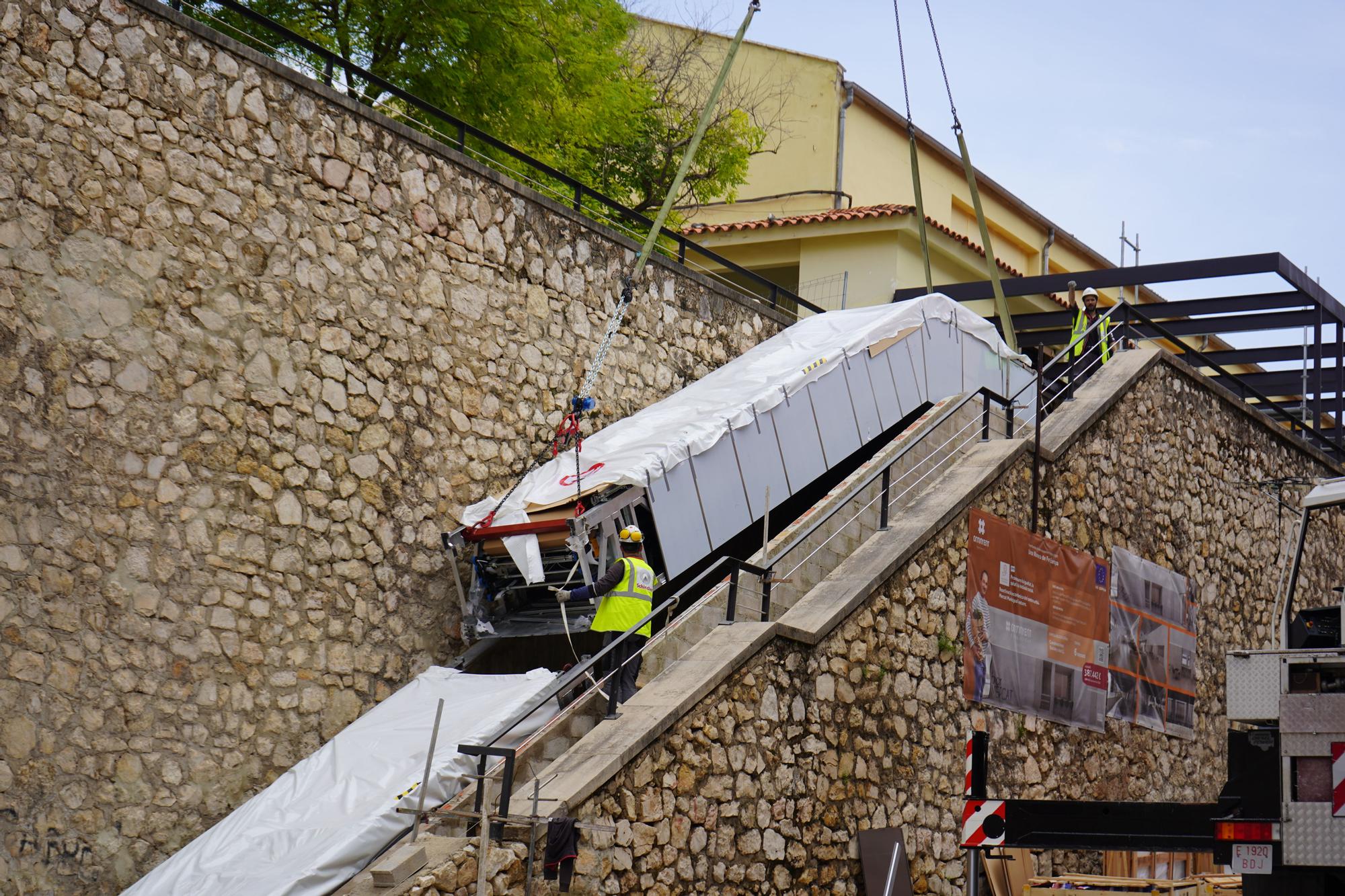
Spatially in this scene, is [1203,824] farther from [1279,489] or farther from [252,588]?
[1279,489]

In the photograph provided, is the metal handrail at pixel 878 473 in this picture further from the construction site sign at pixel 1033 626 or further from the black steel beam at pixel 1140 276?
the black steel beam at pixel 1140 276

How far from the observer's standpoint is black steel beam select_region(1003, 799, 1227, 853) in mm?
8180

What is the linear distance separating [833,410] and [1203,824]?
596 cm

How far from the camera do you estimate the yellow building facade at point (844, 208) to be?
23344 mm

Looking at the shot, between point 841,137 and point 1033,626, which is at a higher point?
point 841,137

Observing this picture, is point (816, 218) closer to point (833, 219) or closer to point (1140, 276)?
point (833, 219)

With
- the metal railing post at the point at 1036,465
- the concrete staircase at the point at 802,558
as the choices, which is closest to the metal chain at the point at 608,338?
the concrete staircase at the point at 802,558

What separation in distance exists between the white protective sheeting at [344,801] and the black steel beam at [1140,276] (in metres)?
11.3

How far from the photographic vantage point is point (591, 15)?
16.2 meters

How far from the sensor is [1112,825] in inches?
336

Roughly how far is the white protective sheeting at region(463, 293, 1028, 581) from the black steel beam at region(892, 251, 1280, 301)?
163 inches

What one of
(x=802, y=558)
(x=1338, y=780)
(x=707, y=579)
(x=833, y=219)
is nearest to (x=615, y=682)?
(x=802, y=558)

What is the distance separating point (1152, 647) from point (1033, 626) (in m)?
2.30

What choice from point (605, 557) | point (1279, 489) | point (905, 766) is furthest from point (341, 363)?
point (1279, 489)
